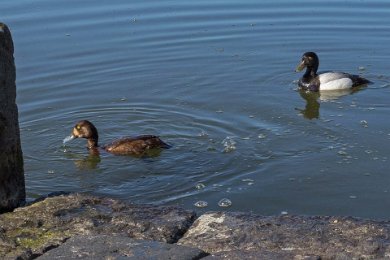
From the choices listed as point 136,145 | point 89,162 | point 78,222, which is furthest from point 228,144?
point 78,222

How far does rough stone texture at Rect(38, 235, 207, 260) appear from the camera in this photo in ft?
16.4

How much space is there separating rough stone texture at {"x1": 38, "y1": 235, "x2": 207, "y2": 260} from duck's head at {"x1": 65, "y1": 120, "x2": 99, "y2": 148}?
4.98 meters

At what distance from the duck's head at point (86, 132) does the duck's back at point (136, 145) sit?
0.40 metres

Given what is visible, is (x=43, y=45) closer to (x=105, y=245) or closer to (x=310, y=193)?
(x=310, y=193)

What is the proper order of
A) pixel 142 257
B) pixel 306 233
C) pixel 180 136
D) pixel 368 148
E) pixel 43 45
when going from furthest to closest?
pixel 43 45 < pixel 180 136 < pixel 368 148 < pixel 306 233 < pixel 142 257

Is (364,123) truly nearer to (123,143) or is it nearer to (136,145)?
(136,145)

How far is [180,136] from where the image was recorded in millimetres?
10570

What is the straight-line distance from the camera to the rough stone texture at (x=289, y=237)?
200 inches

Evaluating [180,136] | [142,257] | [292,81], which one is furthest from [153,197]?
[292,81]

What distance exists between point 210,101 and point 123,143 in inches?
94.2

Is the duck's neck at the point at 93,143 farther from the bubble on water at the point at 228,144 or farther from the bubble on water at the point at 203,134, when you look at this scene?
the bubble on water at the point at 228,144

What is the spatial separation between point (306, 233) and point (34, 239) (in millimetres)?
1799

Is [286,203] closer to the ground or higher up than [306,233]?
closer to the ground

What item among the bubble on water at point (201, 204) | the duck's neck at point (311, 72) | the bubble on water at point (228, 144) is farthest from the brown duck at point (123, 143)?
the duck's neck at point (311, 72)
